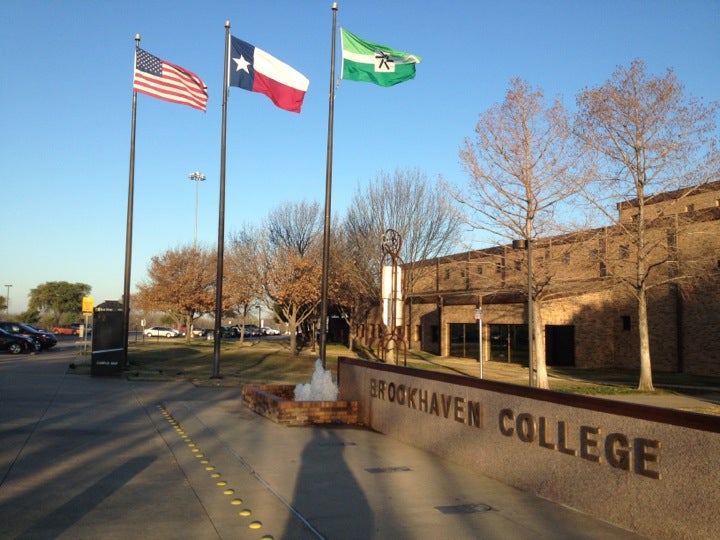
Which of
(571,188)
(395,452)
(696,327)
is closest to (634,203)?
(571,188)

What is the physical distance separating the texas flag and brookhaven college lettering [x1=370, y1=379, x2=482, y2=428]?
9.71 meters

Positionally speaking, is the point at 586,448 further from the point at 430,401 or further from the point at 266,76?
the point at 266,76

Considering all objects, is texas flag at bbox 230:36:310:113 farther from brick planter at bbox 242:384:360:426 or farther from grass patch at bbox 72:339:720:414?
brick planter at bbox 242:384:360:426

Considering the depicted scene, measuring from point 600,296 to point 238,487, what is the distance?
106 feet

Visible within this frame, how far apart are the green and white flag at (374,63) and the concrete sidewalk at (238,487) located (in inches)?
372

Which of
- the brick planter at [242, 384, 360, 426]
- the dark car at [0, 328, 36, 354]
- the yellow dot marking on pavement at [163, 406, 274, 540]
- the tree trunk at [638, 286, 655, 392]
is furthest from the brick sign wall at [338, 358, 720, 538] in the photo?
the dark car at [0, 328, 36, 354]

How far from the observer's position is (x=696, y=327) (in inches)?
1236

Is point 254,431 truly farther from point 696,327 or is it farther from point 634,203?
point 696,327

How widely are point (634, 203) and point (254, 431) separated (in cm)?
1958

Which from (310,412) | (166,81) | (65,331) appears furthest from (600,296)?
(65,331)

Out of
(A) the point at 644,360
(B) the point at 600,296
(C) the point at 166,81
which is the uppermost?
(C) the point at 166,81

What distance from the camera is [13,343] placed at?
1359 inches

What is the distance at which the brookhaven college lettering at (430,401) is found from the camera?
892 centimetres

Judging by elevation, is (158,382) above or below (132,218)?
below
